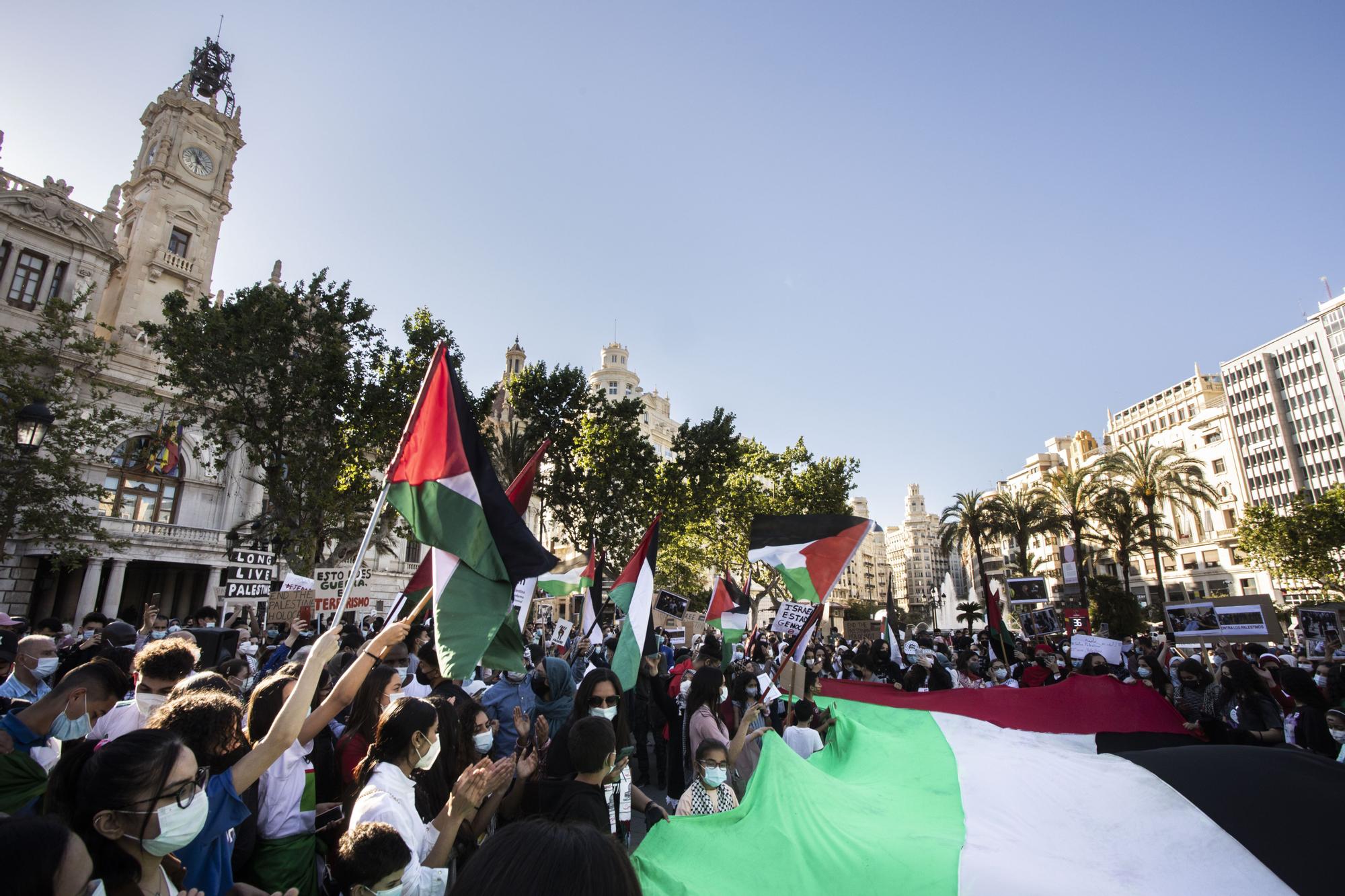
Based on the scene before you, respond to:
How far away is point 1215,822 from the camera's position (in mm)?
3135

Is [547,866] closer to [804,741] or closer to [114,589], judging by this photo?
[804,741]

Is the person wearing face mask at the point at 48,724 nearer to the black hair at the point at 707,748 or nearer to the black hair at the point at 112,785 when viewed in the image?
the black hair at the point at 112,785

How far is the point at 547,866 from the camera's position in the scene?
50.3 inches

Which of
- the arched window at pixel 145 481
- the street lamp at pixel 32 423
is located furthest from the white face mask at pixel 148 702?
the arched window at pixel 145 481

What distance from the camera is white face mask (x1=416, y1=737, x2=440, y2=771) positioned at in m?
3.19

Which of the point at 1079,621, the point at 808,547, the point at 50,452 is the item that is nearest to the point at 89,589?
the point at 50,452

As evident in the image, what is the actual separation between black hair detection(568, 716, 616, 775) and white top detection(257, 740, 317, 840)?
1215 millimetres

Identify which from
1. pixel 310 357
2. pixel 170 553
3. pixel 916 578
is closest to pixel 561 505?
pixel 310 357

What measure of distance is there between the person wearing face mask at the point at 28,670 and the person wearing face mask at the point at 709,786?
14.2 feet

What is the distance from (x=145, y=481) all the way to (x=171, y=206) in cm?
1534

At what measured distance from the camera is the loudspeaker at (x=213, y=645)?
821cm

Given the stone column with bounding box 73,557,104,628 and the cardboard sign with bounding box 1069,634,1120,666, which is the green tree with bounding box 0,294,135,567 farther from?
the cardboard sign with bounding box 1069,634,1120,666

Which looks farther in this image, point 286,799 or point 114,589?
point 114,589

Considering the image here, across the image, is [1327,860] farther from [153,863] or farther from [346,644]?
[346,644]
